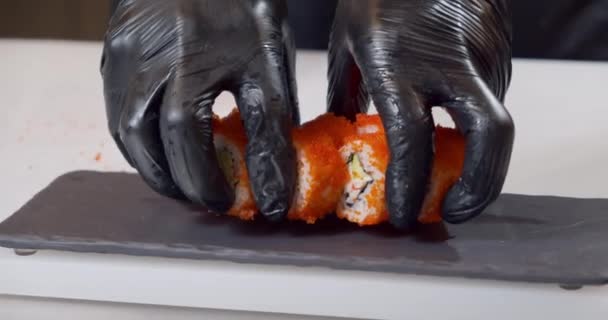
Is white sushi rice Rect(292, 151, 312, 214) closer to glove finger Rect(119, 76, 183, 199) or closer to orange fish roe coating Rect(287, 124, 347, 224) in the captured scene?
orange fish roe coating Rect(287, 124, 347, 224)

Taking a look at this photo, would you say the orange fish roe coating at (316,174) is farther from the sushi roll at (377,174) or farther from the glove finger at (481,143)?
the glove finger at (481,143)

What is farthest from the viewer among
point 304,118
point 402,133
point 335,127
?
point 304,118

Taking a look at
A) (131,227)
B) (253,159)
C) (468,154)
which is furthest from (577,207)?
(131,227)

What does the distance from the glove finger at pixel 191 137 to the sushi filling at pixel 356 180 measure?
0.14m

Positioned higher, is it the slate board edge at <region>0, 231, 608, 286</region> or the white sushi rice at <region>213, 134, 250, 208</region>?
the white sushi rice at <region>213, 134, 250, 208</region>

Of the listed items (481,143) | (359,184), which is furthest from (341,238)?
(481,143)

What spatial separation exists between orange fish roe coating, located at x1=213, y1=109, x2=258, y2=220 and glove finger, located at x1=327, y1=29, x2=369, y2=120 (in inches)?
5.5

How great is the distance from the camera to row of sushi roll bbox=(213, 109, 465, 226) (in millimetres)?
889

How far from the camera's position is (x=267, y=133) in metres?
0.85

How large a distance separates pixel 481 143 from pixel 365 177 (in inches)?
5.4

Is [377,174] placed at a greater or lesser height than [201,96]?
lesser

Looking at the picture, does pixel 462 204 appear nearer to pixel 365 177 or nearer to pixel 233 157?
pixel 365 177

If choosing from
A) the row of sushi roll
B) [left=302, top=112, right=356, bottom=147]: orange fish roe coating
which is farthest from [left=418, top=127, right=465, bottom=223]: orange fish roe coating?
[left=302, top=112, right=356, bottom=147]: orange fish roe coating

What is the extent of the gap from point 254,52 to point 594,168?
618 mm
